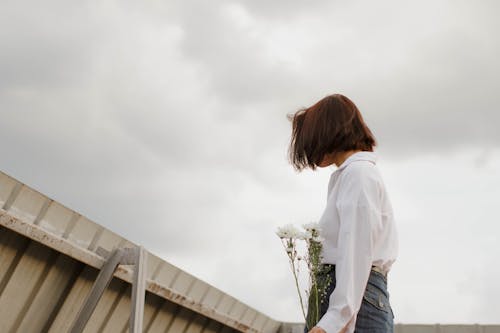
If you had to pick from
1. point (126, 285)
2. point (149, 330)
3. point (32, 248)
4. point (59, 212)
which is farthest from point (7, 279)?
point (149, 330)

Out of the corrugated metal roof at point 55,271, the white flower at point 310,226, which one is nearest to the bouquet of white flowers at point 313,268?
the white flower at point 310,226

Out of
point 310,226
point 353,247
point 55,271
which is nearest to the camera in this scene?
point 353,247

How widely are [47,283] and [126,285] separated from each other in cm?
70

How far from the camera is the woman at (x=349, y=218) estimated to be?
1.87 m

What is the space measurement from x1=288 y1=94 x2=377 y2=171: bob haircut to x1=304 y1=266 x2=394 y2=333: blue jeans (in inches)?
13.5

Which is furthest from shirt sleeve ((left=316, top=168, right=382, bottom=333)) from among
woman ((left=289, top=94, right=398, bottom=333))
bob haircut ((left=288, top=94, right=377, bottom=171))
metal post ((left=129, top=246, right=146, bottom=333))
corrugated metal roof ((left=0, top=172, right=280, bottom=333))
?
metal post ((left=129, top=246, right=146, bottom=333))

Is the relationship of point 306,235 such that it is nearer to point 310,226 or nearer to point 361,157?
point 310,226

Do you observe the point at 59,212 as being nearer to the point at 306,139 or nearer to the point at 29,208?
the point at 29,208

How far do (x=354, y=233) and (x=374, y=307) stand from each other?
233 mm

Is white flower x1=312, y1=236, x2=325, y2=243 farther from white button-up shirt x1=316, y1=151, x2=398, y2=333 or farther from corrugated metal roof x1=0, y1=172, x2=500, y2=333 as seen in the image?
corrugated metal roof x1=0, y1=172, x2=500, y2=333

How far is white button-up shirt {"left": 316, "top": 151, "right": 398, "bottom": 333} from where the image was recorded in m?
1.85

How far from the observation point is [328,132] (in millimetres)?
2059

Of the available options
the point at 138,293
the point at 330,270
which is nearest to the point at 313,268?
the point at 330,270

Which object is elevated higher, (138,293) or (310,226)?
(310,226)
